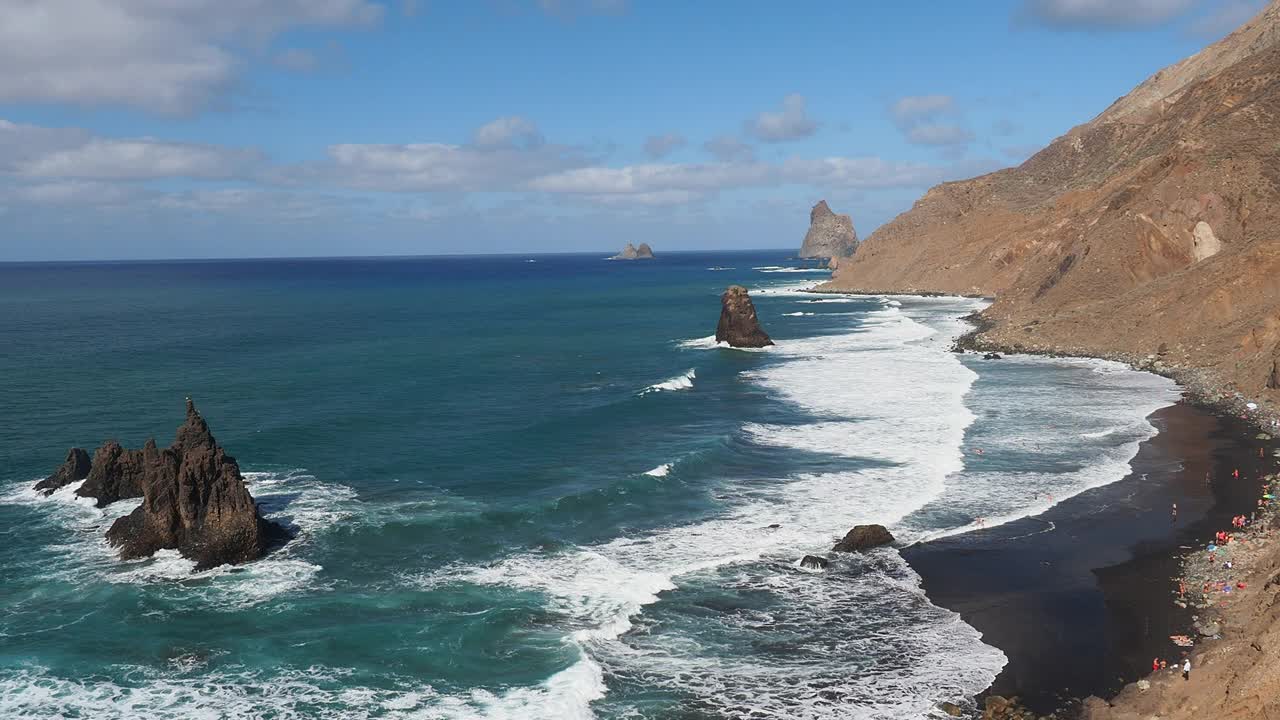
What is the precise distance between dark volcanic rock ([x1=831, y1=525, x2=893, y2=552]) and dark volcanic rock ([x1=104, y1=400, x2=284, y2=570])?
19.7 metres

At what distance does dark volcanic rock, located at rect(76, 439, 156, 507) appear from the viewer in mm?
37062

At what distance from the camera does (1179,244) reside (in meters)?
79.1

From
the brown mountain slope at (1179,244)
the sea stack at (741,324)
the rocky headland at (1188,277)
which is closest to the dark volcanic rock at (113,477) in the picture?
the rocky headland at (1188,277)

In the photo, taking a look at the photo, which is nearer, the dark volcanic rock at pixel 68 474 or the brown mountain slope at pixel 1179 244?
the dark volcanic rock at pixel 68 474

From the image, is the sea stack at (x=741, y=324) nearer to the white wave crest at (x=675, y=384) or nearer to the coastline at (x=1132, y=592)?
the white wave crest at (x=675, y=384)

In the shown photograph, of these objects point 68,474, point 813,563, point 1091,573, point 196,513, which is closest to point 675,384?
point 813,563

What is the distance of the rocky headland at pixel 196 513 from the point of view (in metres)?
31.2

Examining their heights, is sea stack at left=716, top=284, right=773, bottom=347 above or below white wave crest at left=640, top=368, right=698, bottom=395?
above

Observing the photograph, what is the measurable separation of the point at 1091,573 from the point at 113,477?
3572cm

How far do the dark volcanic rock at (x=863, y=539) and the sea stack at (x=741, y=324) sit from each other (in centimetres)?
5631

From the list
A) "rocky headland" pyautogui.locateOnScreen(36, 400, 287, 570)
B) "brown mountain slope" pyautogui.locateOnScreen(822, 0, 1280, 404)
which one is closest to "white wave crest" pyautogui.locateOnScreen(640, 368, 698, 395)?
"brown mountain slope" pyautogui.locateOnScreen(822, 0, 1280, 404)

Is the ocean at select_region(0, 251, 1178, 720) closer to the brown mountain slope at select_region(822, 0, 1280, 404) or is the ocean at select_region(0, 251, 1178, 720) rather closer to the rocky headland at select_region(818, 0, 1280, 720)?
→ the rocky headland at select_region(818, 0, 1280, 720)

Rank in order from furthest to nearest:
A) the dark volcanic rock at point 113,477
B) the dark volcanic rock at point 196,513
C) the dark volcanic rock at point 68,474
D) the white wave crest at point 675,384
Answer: the white wave crest at point 675,384 < the dark volcanic rock at point 68,474 < the dark volcanic rock at point 113,477 < the dark volcanic rock at point 196,513

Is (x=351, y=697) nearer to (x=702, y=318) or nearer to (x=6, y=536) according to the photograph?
(x=6, y=536)
